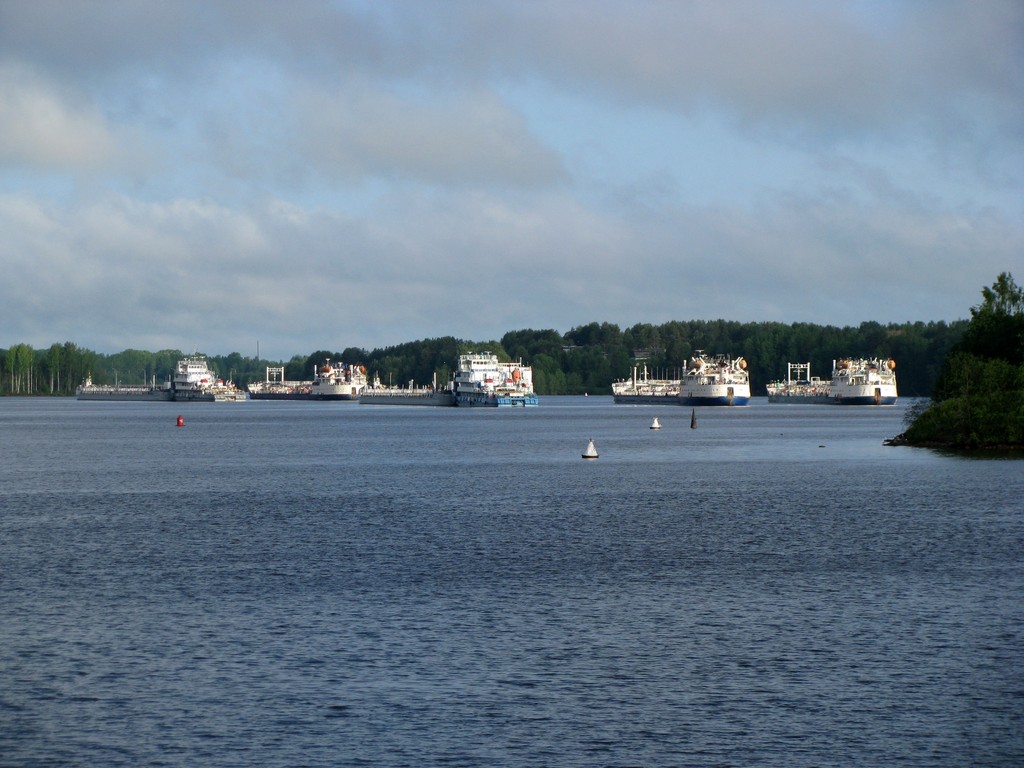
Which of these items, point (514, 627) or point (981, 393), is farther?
point (981, 393)

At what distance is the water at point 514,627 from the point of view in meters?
23.3

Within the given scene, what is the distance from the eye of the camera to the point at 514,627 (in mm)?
33031

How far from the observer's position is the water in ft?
76.3

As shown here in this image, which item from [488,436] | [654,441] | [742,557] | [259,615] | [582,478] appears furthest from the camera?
[488,436]

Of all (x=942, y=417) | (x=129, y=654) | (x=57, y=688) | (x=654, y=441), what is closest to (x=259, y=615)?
(x=129, y=654)

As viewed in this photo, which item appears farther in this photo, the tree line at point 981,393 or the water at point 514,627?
the tree line at point 981,393

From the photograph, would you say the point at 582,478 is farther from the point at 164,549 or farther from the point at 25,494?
the point at 164,549

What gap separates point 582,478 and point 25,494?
34.8 meters

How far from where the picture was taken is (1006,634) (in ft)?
104

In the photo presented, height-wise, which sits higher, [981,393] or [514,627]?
[981,393]

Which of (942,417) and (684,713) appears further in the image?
(942,417)

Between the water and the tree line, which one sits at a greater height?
the tree line

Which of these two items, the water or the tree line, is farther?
the tree line

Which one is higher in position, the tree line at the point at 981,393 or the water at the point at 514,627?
the tree line at the point at 981,393
